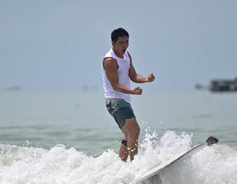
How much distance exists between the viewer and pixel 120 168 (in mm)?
7328

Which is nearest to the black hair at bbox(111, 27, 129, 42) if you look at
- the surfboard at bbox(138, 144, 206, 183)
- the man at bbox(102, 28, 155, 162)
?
the man at bbox(102, 28, 155, 162)

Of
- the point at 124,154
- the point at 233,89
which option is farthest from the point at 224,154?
the point at 233,89

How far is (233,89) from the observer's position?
115875 mm

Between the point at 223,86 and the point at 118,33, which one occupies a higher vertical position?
the point at 118,33

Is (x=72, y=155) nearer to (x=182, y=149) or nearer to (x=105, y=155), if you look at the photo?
(x=105, y=155)

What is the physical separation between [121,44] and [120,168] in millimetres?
1726

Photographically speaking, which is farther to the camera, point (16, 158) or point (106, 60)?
point (16, 158)

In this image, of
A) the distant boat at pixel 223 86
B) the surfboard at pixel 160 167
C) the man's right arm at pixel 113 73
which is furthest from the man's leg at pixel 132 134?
the distant boat at pixel 223 86

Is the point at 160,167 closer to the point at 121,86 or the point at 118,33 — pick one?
the point at 121,86

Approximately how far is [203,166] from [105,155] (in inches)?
56.1

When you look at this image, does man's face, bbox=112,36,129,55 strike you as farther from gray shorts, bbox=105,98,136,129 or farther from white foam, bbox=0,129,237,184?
white foam, bbox=0,129,237,184

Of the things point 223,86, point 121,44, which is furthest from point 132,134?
point 223,86

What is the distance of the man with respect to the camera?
7469 mm

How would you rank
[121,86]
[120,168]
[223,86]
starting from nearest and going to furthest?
[120,168], [121,86], [223,86]
